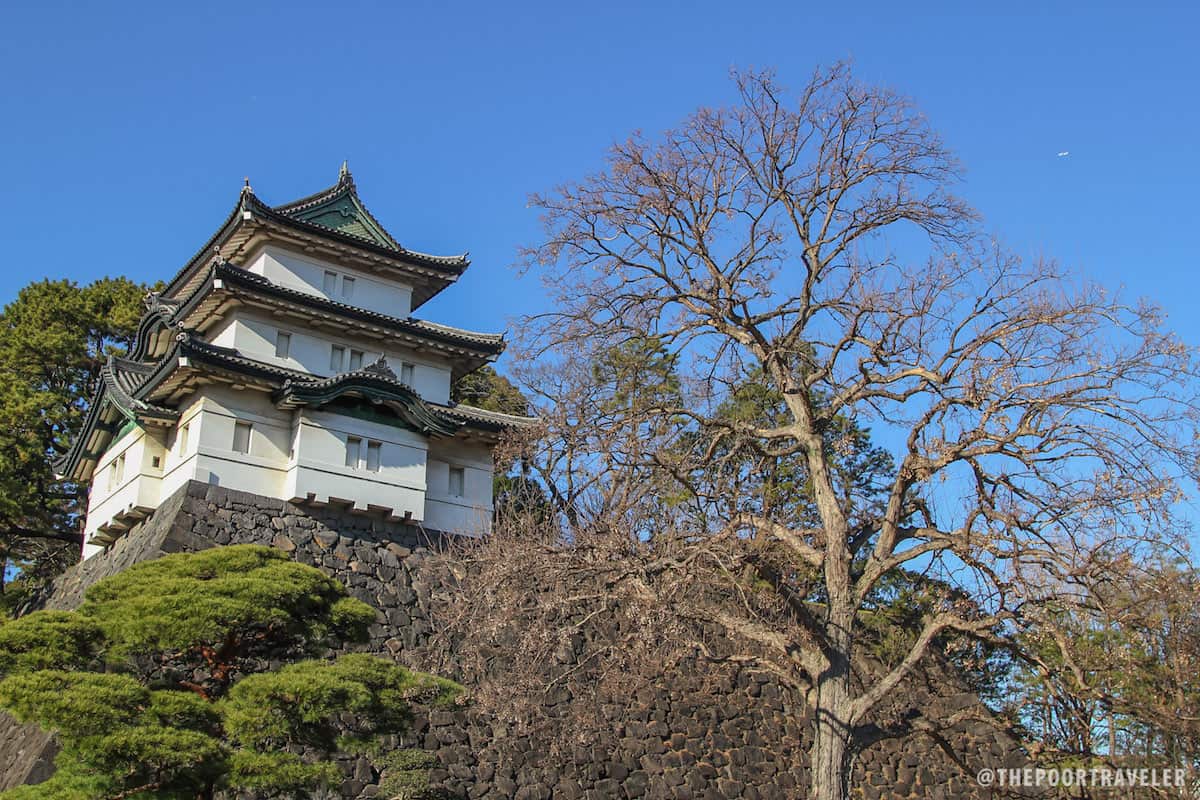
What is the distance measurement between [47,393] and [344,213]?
8652 mm

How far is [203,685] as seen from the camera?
11742 millimetres

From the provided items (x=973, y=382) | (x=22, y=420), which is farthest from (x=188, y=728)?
(x=22, y=420)

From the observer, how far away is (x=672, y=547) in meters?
10.3

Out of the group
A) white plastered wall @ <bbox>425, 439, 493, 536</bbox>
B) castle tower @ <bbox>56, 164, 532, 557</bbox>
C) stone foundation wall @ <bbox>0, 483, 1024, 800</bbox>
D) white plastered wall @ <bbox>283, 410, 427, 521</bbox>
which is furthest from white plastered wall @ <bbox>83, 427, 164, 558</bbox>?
white plastered wall @ <bbox>425, 439, 493, 536</bbox>

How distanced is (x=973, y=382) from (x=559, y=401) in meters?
3.97

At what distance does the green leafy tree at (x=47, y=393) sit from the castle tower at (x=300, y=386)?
330cm

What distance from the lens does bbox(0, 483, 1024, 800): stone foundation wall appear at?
15391 millimetres

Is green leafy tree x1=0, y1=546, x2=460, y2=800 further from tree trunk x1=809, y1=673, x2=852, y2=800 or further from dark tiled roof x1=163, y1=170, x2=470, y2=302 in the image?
dark tiled roof x1=163, y1=170, x2=470, y2=302

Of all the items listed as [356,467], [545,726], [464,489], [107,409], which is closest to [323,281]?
[356,467]

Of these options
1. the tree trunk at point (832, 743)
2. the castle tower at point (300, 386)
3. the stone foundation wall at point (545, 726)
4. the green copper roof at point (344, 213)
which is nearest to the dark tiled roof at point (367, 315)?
the castle tower at point (300, 386)

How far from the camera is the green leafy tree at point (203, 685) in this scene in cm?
943

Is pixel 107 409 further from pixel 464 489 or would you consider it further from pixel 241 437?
pixel 464 489

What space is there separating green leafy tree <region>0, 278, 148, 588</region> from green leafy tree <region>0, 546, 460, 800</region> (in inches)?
532

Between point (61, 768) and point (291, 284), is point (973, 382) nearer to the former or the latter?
point (61, 768)
